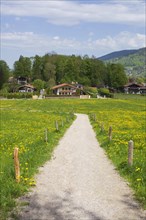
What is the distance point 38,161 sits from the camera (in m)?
18.2

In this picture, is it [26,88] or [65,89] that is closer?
[65,89]

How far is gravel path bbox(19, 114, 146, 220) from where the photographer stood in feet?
35.4

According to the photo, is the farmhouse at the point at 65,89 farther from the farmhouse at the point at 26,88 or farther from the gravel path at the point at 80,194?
the gravel path at the point at 80,194

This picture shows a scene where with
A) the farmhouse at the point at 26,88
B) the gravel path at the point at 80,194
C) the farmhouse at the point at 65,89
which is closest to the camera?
the gravel path at the point at 80,194

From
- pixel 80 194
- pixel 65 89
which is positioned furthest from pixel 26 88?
pixel 80 194

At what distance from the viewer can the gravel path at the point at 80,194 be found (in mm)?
10789

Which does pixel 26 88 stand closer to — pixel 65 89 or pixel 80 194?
pixel 65 89

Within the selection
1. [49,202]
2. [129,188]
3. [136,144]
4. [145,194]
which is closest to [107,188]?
[129,188]

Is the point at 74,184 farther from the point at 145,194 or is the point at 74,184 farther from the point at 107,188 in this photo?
the point at 145,194

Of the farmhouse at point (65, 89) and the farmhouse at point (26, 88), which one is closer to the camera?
the farmhouse at point (65, 89)

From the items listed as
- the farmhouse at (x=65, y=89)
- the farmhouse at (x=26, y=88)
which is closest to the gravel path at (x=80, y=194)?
the farmhouse at (x=65, y=89)

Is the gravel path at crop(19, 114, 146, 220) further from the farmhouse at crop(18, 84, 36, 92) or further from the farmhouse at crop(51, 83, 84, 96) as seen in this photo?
the farmhouse at crop(18, 84, 36, 92)

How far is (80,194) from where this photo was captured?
12.8 meters

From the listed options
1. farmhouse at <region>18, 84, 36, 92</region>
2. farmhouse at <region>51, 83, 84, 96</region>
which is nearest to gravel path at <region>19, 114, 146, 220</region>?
farmhouse at <region>51, 83, 84, 96</region>
